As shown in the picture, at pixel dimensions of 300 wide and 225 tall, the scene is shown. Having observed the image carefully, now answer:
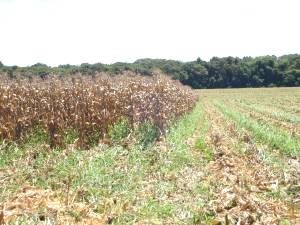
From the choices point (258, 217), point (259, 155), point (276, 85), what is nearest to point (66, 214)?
point (258, 217)

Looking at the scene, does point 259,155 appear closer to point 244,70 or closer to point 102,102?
point 102,102

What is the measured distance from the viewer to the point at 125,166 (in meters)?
9.74

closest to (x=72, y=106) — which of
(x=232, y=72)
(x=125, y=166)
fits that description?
(x=125, y=166)

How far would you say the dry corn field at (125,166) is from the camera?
689 centimetres

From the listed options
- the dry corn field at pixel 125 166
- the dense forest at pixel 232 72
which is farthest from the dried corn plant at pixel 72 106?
the dense forest at pixel 232 72

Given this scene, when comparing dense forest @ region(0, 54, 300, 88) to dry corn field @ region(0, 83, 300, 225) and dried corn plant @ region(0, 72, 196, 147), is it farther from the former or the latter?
dry corn field @ region(0, 83, 300, 225)

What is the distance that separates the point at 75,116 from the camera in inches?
551

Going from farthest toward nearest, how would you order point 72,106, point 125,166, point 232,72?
point 232,72
point 72,106
point 125,166

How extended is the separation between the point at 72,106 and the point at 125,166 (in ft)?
16.7

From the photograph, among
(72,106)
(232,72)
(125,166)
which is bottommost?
(232,72)

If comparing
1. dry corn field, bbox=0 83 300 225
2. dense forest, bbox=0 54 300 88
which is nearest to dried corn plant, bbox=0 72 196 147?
dry corn field, bbox=0 83 300 225

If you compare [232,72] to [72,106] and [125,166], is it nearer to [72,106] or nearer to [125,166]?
[72,106]

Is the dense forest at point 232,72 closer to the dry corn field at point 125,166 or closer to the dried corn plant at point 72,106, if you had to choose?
the dried corn plant at point 72,106

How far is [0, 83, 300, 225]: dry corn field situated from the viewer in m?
6.89
